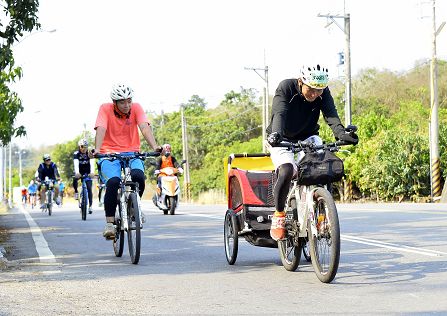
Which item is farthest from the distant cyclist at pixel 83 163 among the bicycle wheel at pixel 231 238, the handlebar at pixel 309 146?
the handlebar at pixel 309 146

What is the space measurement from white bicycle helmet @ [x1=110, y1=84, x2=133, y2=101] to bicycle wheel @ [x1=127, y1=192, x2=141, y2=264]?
116cm

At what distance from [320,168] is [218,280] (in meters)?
1.43

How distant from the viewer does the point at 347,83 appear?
42500 millimetres

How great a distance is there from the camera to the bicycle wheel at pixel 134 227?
389 inches

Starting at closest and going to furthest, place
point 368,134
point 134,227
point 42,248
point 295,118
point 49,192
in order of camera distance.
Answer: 1. point 295,118
2. point 134,227
3. point 42,248
4. point 49,192
5. point 368,134

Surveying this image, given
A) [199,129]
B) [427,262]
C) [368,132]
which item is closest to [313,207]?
[427,262]

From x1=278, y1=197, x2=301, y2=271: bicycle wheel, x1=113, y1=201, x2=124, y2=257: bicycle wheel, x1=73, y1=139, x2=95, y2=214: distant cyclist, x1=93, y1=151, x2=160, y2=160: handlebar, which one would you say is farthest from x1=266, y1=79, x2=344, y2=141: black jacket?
x1=73, y1=139, x2=95, y2=214: distant cyclist

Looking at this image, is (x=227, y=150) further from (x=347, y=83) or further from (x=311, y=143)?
(x=311, y=143)

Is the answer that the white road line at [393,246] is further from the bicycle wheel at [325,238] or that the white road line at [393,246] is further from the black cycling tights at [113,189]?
the black cycling tights at [113,189]

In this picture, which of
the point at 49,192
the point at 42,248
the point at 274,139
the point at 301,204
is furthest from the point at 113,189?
the point at 49,192

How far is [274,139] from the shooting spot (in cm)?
794

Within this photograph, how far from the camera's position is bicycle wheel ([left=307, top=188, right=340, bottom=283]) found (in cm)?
743

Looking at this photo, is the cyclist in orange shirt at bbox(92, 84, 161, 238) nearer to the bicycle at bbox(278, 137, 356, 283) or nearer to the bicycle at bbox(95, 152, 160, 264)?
the bicycle at bbox(95, 152, 160, 264)

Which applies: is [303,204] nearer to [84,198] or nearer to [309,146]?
[309,146]
